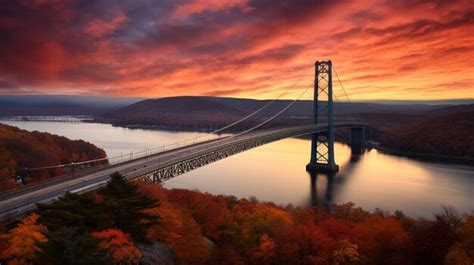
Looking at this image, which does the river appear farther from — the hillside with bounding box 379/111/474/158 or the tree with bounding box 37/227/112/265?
the tree with bounding box 37/227/112/265

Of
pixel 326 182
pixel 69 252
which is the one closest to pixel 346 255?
pixel 69 252

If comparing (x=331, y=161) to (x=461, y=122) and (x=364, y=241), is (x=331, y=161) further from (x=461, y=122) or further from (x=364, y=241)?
(x=461, y=122)

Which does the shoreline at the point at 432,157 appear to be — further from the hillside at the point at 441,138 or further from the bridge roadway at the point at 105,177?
the bridge roadway at the point at 105,177

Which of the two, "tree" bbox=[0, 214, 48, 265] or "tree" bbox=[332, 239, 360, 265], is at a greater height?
"tree" bbox=[0, 214, 48, 265]

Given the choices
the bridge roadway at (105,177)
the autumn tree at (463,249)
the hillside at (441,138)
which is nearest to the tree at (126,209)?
the bridge roadway at (105,177)

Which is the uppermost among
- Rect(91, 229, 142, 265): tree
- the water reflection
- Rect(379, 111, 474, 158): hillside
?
Rect(91, 229, 142, 265): tree

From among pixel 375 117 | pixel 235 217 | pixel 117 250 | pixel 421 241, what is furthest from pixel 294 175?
pixel 375 117

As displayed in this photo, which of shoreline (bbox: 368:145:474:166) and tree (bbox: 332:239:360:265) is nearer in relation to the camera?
tree (bbox: 332:239:360:265)

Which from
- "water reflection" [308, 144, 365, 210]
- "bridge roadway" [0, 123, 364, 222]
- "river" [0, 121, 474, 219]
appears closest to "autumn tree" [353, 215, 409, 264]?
"bridge roadway" [0, 123, 364, 222]
